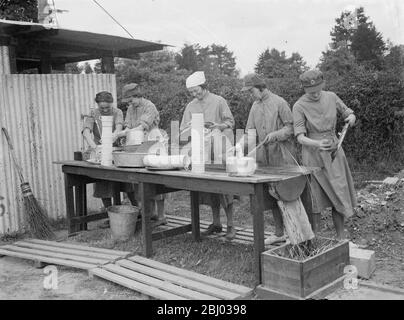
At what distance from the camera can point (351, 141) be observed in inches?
340

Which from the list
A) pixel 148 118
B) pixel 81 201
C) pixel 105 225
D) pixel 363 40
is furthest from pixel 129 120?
pixel 363 40

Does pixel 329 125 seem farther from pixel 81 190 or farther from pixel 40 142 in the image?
pixel 40 142

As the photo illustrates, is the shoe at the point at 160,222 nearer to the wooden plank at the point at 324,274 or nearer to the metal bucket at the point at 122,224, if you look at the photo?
the metal bucket at the point at 122,224

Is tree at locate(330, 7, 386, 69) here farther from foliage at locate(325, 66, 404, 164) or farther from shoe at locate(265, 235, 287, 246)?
shoe at locate(265, 235, 287, 246)

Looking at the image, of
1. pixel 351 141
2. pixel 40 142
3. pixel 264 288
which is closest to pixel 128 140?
pixel 40 142

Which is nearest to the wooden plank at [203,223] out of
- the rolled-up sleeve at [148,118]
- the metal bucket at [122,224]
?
the metal bucket at [122,224]

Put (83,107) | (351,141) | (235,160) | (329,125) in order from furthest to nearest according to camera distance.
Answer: (351,141)
(83,107)
(329,125)
(235,160)

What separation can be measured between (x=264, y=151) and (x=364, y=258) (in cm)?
156

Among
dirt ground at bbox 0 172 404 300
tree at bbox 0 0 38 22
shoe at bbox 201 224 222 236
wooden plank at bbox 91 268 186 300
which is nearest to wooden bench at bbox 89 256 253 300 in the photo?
wooden plank at bbox 91 268 186 300

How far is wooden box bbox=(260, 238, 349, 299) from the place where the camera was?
3742 mm

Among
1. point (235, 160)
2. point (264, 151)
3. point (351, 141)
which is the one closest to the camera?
point (235, 160)

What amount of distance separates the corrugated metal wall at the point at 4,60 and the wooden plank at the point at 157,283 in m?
3.14

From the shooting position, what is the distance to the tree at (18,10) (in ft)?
38.9

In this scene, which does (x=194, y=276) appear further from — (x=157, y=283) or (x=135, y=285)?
(x=135, y=285)
